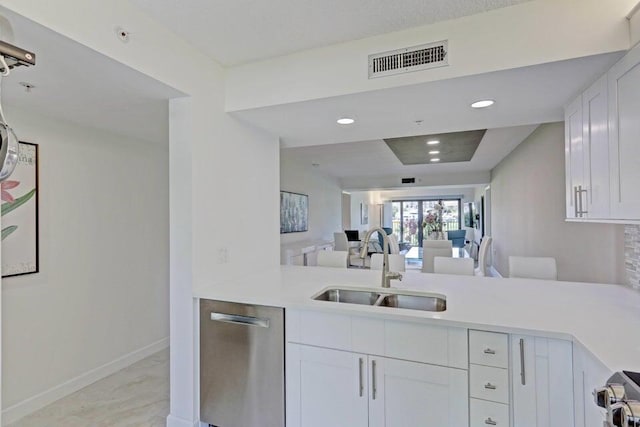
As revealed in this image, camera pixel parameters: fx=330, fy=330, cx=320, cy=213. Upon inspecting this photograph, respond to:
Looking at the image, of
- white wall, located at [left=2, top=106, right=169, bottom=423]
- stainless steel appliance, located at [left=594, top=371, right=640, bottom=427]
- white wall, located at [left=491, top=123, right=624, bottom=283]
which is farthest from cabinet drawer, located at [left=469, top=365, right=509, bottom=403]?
white wall, located at [left=2, top=106, right=169, bottom=423]

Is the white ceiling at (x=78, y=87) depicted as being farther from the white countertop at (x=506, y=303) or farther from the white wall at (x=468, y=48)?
the white countertop at (x=506, y=303)

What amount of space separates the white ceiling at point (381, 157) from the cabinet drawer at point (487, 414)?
3.42m

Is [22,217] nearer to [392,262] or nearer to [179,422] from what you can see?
[179,422]

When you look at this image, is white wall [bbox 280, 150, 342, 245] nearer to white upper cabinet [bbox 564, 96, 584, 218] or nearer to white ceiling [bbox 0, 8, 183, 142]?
white ceiling [bbox 0, 8, 183, 142]

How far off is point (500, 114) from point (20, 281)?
372 cm

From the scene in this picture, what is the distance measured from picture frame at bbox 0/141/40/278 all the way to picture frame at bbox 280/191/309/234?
10.9 feet

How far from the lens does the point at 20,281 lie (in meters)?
2.37

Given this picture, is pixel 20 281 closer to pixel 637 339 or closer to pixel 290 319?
pixel 290 319

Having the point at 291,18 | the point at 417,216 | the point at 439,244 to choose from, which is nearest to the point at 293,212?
the point at 439,244

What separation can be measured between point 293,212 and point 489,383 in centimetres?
460

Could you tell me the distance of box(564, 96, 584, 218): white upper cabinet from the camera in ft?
6.62

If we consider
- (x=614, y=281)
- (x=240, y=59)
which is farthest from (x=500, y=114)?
(x=240, y=59)

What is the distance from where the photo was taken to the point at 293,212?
19.3 ft

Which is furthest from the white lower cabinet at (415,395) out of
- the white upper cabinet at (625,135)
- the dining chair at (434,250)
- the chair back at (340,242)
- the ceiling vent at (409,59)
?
the chair back at (340,242)
